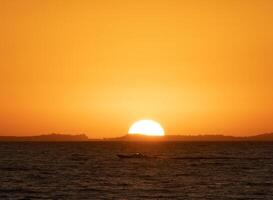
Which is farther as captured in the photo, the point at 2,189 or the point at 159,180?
the point at 159,180

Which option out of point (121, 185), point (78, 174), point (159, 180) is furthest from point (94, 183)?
point (78, 174)

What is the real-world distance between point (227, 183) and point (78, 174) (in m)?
29.6

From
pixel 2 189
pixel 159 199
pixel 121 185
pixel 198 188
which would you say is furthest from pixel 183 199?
pixel 2 189

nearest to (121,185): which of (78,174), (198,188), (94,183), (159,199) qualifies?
(94,183)

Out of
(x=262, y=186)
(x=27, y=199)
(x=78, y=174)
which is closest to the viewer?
(x=27, y=199)

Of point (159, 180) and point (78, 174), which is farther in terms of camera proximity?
point (78, 174)

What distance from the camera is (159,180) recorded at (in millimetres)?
97125

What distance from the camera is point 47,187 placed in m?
83.6

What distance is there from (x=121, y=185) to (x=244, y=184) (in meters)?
17.7

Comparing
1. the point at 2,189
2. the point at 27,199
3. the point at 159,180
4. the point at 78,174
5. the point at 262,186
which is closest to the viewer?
the point at 27,199

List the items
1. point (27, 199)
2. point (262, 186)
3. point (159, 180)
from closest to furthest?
point (27, 199), point (262, 186), point (159, 180)

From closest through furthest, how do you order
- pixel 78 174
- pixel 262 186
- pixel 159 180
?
pixel 262 186, pixel 159 180, pixel 78 174

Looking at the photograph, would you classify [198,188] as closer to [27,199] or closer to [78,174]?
[27,199]

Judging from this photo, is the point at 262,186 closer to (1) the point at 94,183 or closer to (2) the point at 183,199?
(2) the point at 183,199
